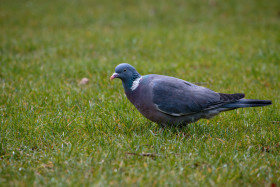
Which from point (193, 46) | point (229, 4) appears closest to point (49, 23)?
point (193, 46)

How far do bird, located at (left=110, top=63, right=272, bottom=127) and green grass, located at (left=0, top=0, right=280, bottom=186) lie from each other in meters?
0.21

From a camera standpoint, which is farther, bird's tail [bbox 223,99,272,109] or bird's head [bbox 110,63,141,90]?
bird's head [bbox 110,63,141,90]

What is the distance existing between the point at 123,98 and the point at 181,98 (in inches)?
50.7

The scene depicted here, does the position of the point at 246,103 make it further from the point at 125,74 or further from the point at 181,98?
the point at 125,74

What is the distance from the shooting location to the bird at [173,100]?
12.1 feet

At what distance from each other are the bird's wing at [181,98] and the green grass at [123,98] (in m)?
0.30

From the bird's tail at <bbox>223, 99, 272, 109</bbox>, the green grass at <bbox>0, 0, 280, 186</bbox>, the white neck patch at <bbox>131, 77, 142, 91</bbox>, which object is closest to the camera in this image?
the green grass at <bbox>0, 0, 280, 186</bbox>

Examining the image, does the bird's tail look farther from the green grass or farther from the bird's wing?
the green grass

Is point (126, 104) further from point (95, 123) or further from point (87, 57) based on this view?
point (87, 57)

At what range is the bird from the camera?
370 centimetres

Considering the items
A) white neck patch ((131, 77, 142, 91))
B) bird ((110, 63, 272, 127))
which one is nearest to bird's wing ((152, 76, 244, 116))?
bird ((110, 63, 272, 127))

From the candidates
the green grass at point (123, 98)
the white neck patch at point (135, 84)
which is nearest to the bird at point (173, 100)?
the white neck patch at point (135, 84)

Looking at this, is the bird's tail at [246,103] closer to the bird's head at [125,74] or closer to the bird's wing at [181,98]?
the bird's wing at [181,98]

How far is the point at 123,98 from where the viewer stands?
4.75m
